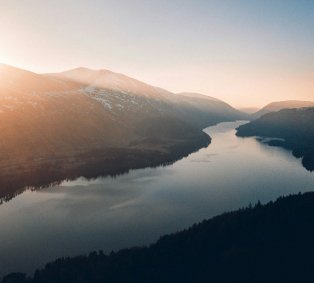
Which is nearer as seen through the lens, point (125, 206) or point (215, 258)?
point (215, 258)

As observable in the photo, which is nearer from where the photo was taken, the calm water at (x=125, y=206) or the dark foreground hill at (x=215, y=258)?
the dark foreground hill at (x=215, y=258)

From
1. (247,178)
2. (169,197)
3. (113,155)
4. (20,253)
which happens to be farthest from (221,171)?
(20,253)

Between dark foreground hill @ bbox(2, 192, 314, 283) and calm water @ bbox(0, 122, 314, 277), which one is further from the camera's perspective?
calm water @ bbox(0, 122, 314, 277)

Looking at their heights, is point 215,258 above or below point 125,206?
below

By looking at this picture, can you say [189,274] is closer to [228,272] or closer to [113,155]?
[228,272]
